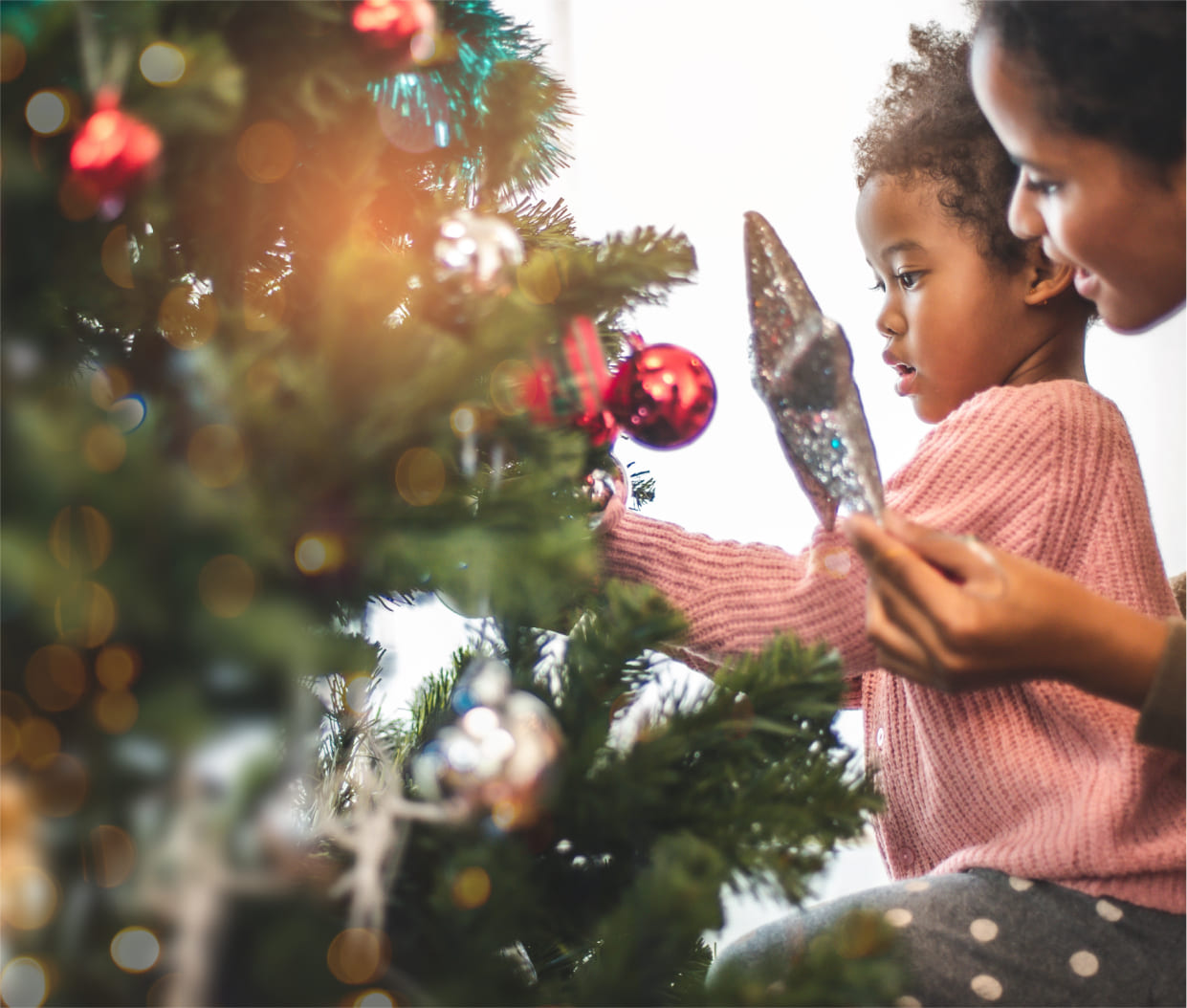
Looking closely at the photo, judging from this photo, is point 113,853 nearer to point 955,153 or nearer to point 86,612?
point 86,612

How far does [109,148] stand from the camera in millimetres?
283

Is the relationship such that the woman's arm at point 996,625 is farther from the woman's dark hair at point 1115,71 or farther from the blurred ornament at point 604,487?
the woman's dark hair at point 1115,71

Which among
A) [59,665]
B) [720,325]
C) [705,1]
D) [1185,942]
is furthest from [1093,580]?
[705,1]

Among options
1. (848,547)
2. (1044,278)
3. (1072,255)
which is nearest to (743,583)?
(848,547)

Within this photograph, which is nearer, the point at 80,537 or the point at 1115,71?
the point at 80,537

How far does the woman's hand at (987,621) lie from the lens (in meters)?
0.45

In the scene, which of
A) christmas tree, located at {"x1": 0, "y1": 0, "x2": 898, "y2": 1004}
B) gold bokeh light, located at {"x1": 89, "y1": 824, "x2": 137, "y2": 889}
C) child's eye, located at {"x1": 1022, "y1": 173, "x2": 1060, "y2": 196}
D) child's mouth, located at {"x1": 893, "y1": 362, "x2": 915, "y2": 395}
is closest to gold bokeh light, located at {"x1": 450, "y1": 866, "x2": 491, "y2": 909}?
christmas tree, located at {"x1": 0, "y1": 0, "x2": 898, "y2": 1004}

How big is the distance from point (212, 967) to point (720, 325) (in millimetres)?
1500

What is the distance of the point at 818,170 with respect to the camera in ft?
5.38

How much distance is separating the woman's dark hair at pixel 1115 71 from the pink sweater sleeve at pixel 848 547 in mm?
167

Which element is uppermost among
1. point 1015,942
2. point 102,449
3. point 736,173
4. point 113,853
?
point 736,173

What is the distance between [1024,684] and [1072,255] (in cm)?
28

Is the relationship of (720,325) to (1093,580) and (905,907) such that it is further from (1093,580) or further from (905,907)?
(905,907)

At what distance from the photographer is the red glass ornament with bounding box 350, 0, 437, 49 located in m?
0.37
